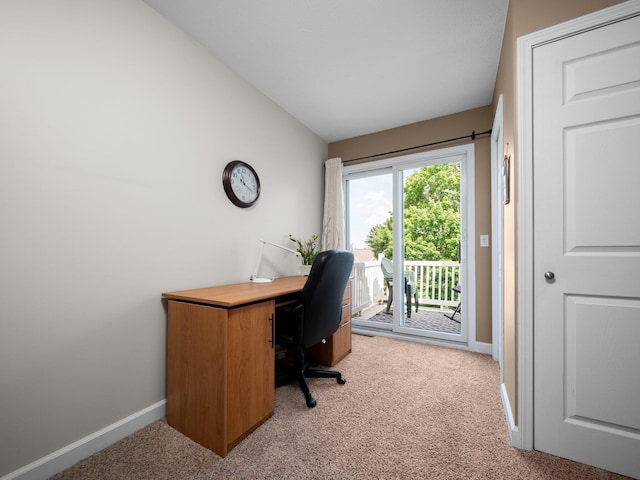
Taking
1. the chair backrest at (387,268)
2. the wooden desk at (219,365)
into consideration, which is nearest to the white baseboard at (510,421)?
the wooden desk at (219,365)

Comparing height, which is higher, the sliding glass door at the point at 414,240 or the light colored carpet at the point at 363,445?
the sliding glass door at the point at 414,240

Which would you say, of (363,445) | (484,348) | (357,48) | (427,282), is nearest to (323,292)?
(363,445)

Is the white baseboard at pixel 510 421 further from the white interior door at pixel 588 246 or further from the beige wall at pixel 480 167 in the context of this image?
the beige wall at pixel 480 167

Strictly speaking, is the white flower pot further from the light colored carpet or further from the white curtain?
the light colored carpet

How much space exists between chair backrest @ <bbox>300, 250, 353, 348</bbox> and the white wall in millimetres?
756

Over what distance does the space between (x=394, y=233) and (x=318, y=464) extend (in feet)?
7.61

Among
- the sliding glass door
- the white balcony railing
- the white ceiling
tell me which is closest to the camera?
the white ceiling

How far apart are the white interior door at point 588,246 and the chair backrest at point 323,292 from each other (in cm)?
103

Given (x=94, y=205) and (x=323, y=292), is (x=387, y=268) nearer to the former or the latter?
(x=323, y=292)

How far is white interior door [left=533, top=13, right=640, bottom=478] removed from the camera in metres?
1.15

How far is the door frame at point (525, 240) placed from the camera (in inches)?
51.6

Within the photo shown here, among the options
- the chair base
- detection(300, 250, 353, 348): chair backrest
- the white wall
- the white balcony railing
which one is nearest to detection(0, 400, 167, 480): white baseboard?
the white wall

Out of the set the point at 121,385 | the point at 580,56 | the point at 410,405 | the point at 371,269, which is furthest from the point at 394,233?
the point at 121,385

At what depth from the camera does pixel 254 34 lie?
5.86 feet
